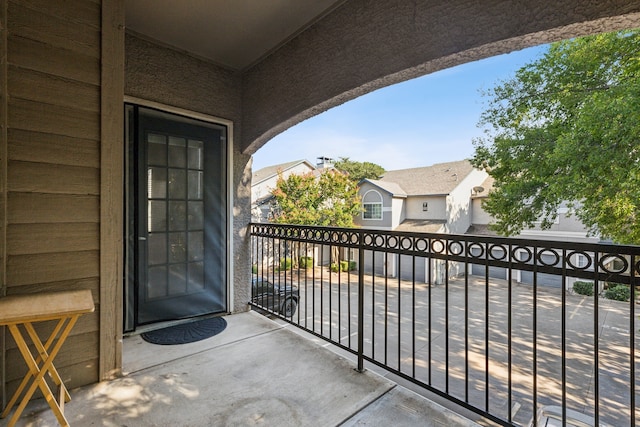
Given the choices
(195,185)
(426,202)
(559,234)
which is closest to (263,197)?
(426,202)

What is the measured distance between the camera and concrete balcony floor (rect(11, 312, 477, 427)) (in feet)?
5.17

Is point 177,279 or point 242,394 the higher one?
point 177,279

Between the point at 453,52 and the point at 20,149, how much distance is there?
2.48m

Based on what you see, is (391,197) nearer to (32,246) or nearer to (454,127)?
(454,127)

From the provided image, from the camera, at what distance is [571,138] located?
721 centimetres

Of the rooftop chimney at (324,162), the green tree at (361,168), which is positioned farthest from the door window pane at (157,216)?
the green tree at (361,168)

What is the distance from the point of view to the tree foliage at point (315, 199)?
11.5 m

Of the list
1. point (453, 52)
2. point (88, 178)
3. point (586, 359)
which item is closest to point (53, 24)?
point (88, 178)

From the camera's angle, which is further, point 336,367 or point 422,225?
point 422,225

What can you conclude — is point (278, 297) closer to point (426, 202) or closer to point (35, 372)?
point (35, 372)

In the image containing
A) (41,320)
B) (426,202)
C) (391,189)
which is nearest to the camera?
(41,320)

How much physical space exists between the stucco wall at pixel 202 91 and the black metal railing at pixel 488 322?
9.1 inches

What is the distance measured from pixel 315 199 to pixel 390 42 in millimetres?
9940

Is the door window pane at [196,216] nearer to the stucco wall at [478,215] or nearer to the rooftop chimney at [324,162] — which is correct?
the stucco wall at [478,215]
